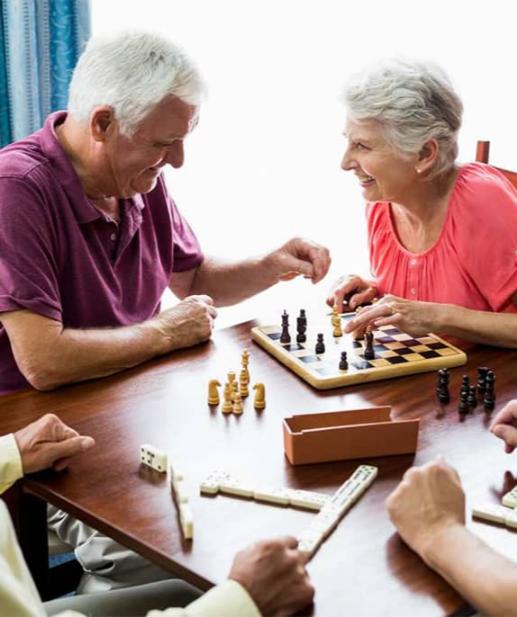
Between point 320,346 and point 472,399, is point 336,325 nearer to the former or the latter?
point 320,346

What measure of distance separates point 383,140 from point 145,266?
2.39 feet

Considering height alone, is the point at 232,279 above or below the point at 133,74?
below

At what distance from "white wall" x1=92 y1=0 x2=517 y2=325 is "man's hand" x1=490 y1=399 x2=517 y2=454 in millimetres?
1763

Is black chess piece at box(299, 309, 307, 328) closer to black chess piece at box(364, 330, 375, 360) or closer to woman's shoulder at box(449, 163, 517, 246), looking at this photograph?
black chess piece at box(364, 330, 375, 360)

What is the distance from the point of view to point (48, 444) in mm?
1596

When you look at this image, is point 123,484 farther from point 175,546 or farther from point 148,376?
point 148,376

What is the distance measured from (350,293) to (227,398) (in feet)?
2.50

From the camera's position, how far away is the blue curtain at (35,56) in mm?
2988

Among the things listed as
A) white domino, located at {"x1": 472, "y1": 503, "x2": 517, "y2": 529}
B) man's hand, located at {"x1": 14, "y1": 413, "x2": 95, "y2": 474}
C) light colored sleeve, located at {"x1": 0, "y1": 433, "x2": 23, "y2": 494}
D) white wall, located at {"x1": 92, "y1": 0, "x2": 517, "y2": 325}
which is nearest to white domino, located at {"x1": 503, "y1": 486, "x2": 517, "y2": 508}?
white domino, located at {"x1": 472, "y1": 503, "x2": 517, "y2": 529}

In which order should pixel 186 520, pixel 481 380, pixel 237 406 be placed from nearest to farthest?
1. pixel 186 520
2. pixel 237 406
3. pixel 481 380

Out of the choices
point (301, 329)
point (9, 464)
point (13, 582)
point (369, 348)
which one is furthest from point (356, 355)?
point (13, 582)

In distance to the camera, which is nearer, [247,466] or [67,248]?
[247,466]

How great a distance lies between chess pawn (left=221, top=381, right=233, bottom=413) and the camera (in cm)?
181

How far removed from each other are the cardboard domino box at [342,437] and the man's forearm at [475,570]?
30 cm
